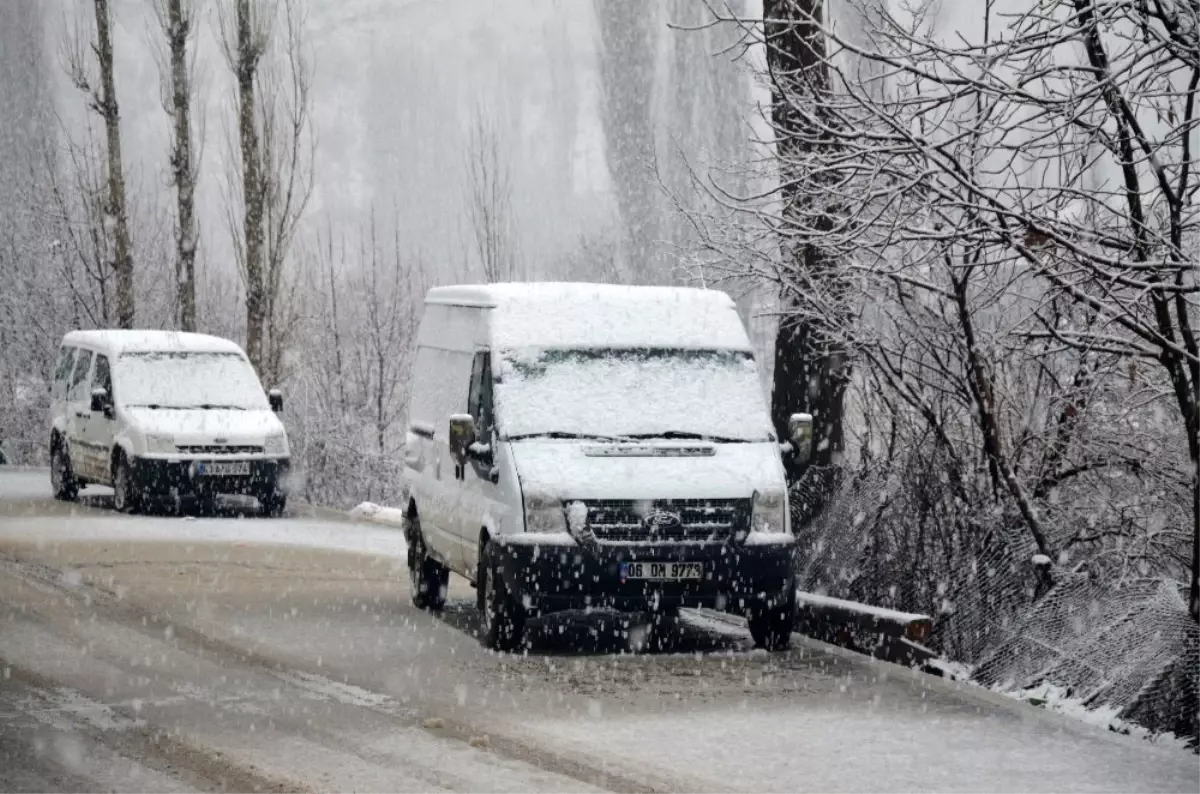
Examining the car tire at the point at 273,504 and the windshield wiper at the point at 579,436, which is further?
the car tire at the point at 273,504

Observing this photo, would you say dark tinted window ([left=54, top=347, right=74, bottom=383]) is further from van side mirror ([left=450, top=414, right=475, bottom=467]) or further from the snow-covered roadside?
the snow-covered roadside

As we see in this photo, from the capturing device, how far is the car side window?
23016 mm

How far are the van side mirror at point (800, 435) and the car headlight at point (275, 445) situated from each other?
10.1 metres

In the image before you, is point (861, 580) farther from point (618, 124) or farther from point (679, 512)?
point (618, 124)

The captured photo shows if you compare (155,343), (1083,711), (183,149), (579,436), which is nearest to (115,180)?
(183,149)

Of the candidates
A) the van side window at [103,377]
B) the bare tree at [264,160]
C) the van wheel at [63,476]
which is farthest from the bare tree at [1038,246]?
the bare tree at [264,160]

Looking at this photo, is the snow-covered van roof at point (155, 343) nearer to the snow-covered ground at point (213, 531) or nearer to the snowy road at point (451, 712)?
the snow-covered ground at point (213, 531)

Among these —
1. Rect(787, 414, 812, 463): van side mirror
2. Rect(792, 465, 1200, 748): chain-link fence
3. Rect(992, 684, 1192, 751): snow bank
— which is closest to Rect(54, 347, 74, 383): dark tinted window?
Rect(792, 465, 1200, 748): chain-link fence

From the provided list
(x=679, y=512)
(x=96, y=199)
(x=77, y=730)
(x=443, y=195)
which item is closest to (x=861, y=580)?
(x=679, y=512)

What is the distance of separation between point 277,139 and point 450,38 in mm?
142384

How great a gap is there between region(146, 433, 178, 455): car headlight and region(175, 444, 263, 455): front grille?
85 mm

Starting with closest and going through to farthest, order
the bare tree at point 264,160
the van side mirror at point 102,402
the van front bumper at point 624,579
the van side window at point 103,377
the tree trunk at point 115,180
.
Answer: the van front bumper at point 624,579, the van side mirror at point 102,402, the van side window at point 103,377, the bare tree at point 264,160, the tree trunk at point 115,180

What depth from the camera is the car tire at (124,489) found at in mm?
21016

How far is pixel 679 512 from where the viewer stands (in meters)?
11.3
